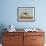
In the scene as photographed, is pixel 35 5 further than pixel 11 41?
Yes

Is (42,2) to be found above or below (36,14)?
above

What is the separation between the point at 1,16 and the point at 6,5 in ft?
1.28

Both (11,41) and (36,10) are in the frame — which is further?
(36,10)

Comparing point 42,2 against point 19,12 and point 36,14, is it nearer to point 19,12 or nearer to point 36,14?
point 36,14

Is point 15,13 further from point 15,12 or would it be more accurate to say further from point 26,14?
point 26,14

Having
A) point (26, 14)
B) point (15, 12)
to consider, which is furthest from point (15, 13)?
point (26, 14)

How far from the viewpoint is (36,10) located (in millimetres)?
4078

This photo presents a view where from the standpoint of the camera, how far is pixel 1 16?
4.06 meters

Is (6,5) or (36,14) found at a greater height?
(6,5)

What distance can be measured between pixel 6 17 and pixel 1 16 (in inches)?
6.4

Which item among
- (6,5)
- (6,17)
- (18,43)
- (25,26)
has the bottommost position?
(18,43)

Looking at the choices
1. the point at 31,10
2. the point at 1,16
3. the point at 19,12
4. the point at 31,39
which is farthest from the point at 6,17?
the point at 31,39

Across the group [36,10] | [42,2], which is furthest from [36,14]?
[42,2]

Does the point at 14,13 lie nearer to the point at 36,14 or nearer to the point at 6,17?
the point at 6,17
